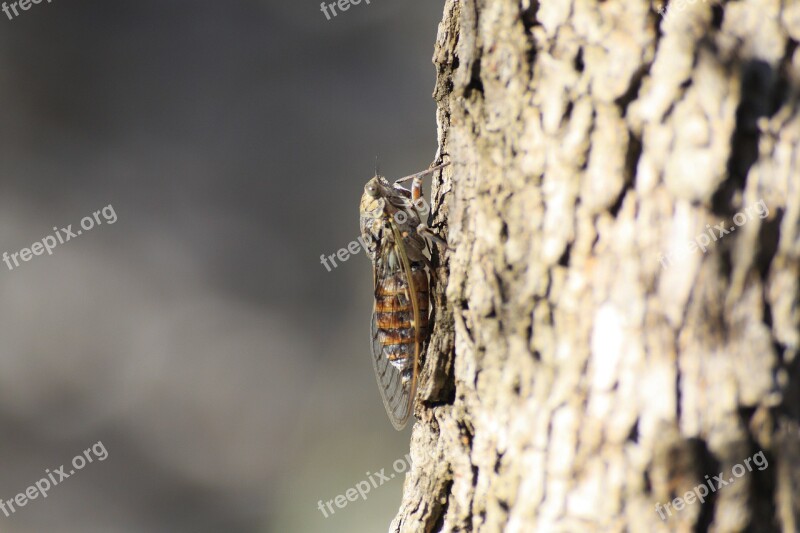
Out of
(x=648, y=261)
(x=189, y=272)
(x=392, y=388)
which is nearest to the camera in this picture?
(x=648, y=261)

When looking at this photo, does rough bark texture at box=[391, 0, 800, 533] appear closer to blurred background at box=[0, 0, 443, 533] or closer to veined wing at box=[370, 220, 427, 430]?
veined wing at box=[370, 220, 427, 430]

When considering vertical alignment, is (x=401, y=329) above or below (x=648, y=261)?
above

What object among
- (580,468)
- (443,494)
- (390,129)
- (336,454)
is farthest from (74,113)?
(580,468)

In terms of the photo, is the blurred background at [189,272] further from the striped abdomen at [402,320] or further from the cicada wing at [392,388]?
the striped abdomen at [402,320]

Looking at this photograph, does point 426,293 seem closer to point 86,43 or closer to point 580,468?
point 580,468

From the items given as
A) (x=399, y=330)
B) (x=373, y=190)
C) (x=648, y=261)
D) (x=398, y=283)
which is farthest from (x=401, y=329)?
(x=648, y=261)

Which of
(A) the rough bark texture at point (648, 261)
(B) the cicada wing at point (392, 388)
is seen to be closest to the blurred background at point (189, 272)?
(B) the cicada wing at point (392, 388)

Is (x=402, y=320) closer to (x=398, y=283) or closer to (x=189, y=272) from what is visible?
(x=398, y=283)
